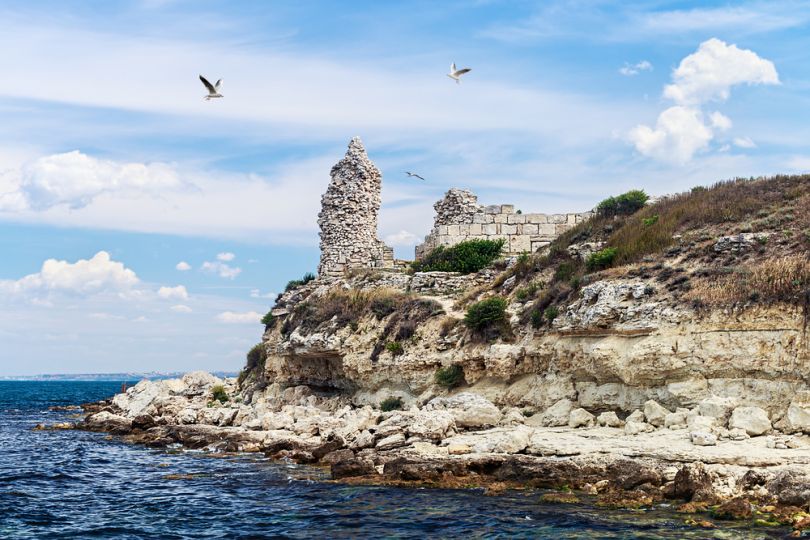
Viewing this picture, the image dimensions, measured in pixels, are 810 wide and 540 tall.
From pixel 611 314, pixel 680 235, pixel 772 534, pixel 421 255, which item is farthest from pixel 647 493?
pixel 421 255

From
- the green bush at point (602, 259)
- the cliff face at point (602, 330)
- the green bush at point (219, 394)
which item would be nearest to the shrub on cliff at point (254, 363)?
the green bush at point (219, 394)

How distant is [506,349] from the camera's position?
23.1 m

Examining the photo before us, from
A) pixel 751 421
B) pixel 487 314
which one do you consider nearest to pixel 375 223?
pixel 487 314

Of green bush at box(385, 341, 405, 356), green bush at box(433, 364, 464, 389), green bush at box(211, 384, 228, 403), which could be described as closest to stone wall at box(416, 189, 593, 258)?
green bush at box(385, 341, 405, 356)

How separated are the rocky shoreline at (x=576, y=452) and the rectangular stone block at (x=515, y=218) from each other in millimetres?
12830

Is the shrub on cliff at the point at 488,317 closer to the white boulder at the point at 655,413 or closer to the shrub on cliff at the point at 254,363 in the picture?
the white boulder at the point at 655,413

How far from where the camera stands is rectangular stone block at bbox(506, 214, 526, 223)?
1377 inches

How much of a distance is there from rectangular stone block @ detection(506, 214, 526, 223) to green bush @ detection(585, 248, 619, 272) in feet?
35.4

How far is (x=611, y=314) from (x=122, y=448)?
16.8 metres

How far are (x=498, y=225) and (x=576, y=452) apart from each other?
18.9 m

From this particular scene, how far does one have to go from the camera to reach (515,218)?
115 ft

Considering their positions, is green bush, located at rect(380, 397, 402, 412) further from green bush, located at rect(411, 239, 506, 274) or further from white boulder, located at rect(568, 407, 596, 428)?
green bush, located at rect(411, 239, 506, 274)

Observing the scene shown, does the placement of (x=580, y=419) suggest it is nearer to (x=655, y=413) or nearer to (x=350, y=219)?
(x=655, y=413)

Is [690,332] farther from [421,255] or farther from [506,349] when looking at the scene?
[421,255]
